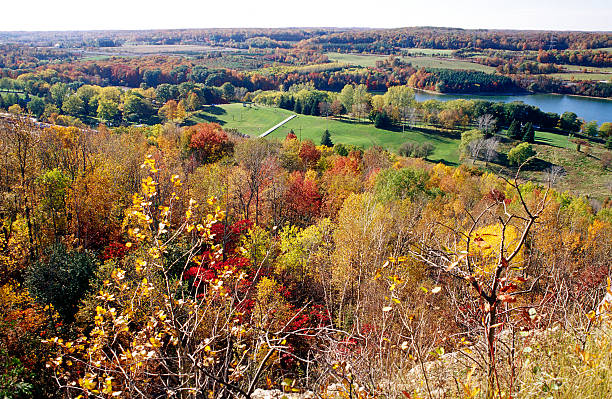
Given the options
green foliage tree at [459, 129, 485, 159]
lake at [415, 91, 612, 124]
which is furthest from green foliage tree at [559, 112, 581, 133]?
green foliage tree at [459, 129, 485, 159]

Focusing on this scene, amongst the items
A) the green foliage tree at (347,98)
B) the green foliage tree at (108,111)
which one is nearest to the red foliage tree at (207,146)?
the green foliage tree at (108,111)

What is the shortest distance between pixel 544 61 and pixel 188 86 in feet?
561

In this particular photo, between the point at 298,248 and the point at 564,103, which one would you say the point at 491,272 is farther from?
the point at 564,103

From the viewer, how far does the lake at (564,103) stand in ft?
360

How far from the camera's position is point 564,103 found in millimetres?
126625

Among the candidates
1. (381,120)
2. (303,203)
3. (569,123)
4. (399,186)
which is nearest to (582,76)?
(569,123)

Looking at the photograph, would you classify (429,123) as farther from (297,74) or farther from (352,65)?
(352,65)

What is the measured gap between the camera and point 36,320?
15906 millimetres

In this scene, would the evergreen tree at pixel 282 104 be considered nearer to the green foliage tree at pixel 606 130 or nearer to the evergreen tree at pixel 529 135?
the evergreen tree at pixel 529 135

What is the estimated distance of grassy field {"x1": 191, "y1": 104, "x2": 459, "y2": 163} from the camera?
8206 centimetres

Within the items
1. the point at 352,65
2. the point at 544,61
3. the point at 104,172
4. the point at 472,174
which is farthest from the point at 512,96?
the point at 104,172

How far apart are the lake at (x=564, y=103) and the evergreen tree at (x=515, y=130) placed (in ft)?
102

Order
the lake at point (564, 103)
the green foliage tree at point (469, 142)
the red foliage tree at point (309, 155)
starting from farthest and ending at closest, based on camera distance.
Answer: the lake at point (564, 103) < the green foliage tree at point (469, 142) < the red foliage tree at point (309, 155)

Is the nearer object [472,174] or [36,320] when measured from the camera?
[36,320]
